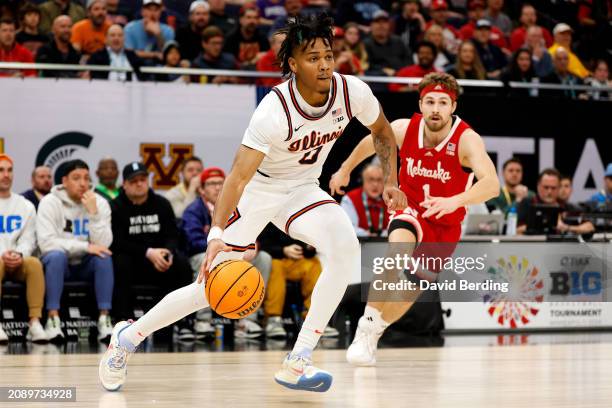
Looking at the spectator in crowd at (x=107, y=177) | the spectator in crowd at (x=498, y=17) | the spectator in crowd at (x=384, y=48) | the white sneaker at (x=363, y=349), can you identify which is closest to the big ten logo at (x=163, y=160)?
the spectator in crowd at (x=107, y=177)

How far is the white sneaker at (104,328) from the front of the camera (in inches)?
360

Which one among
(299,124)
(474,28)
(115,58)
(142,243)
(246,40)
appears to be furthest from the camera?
(474,28)

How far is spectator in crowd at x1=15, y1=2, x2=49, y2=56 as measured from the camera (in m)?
11.8

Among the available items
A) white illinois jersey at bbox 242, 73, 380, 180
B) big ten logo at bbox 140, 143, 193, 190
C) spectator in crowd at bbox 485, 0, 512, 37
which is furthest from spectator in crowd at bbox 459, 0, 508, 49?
white illinois jersey at bbox 242, 73, 380, 180

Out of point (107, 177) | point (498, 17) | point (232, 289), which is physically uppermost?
point (498, 17)

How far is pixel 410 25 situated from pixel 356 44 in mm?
1763

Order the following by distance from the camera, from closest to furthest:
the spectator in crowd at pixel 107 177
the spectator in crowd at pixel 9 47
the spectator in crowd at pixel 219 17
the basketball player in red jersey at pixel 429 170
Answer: the basketball player in red jersey at pixel 429 170 → the spectator in crowd at pixel 107 177 → the spectator in crowd at pixel 9 47 → the spectator in crowd at pixel 219 17

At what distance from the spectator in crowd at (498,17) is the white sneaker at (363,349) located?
9.49 meters

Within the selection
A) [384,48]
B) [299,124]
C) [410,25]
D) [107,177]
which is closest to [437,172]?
[299,124]

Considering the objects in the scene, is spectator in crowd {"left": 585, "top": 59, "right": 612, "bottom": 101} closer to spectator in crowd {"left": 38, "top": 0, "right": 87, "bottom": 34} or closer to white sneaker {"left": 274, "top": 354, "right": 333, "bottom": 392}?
spectator in crowd {"left": 38, "top": 0, "right": 87, "bottom": 34}

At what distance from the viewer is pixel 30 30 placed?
11883 millimetres

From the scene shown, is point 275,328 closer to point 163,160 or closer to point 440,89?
point 163,160

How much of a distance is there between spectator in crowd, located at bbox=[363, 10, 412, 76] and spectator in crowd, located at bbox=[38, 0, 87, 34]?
3.70m

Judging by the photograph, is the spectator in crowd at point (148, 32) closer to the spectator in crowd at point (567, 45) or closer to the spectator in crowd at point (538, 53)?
the spectator in crowd at point (538, 53)
